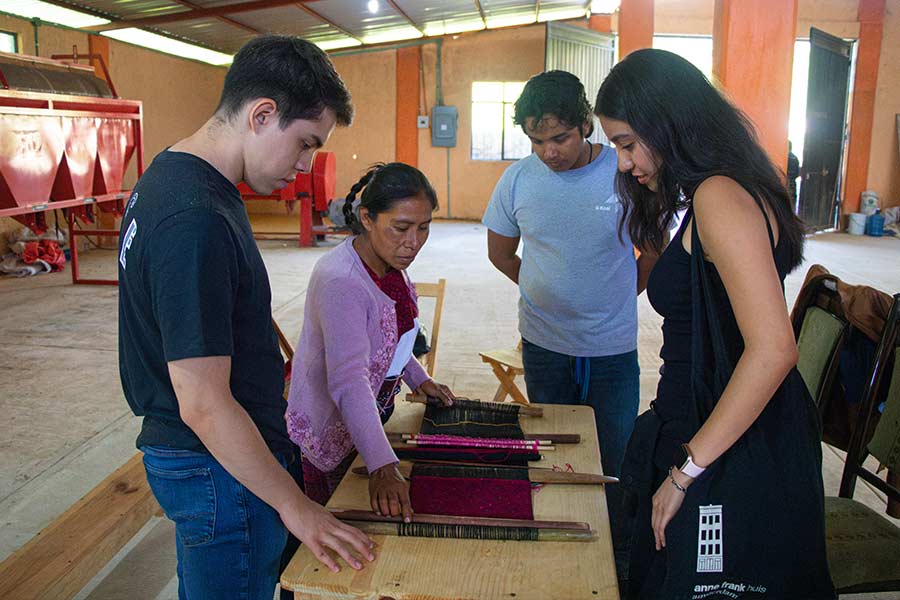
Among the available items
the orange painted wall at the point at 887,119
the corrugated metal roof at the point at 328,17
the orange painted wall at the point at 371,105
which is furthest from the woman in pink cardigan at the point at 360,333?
the orange painted wall at the point at 887,119

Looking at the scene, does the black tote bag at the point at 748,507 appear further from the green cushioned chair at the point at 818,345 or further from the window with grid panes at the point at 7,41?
the window with grid panes at the point at 7,41

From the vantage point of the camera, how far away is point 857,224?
507 inches

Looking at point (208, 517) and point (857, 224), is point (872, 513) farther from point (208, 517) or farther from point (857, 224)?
point (857, 224)

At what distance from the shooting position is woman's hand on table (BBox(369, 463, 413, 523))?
1476 millimetres

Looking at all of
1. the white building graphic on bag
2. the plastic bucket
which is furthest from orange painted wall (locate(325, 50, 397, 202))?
the white building graphic on bag

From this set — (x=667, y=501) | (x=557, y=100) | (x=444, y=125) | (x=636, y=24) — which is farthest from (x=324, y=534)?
(x=444, y=125)

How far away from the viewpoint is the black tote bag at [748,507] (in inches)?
54.1

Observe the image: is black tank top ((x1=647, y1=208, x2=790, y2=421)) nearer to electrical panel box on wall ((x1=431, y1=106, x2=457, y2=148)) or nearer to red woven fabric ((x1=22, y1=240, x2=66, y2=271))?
red woven fabric ((x1=22, y1=240, x2=66, y2=271))

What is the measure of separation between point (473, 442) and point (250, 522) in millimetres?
651

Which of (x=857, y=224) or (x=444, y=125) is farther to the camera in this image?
(x=444, y=125)

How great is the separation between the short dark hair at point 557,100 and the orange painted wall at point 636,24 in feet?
26.4

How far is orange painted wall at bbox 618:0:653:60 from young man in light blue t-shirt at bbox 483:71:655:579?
800 centimetres

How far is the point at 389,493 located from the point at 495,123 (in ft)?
48.3

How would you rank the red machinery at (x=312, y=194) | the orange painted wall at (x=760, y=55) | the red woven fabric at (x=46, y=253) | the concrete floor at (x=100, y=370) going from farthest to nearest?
the red machinery at (x=312, y=194), the red woven fabric at (x=46, y=253), the orange painted wall at (x=760, y=55), the concrete floor at (x=100, y=370)
